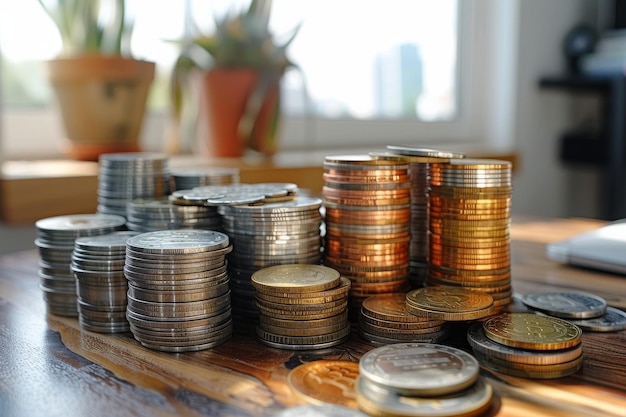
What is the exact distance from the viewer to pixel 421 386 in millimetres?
510

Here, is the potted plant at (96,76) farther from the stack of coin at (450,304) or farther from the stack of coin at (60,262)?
the stack of coin at (450,304)

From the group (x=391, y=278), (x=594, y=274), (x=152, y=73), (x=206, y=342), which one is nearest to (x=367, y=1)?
(x=152, y=73)

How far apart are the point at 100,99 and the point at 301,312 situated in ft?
3.39

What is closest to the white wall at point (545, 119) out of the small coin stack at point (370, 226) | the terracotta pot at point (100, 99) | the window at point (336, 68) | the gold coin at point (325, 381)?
the window at point (336, 68)

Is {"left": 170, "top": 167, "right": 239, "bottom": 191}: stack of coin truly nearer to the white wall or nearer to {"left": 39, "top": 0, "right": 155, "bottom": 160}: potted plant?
{"left": 39, "top": 0, "right": 155, "bottom": 160}: potted plant

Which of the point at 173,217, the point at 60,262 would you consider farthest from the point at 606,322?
the point at 60,262

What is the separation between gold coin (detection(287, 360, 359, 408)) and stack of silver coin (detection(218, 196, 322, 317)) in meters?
0.17

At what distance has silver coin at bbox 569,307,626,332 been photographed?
2.39 ft

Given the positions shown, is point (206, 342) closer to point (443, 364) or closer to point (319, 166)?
point (443, 364)

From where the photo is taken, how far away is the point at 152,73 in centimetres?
160

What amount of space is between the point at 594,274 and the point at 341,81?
1.59 metres

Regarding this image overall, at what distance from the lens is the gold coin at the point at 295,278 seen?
674mm

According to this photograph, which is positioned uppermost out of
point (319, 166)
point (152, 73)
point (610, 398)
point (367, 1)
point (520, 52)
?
point (367, 1)

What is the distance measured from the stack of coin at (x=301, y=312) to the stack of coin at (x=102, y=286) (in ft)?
0.51
